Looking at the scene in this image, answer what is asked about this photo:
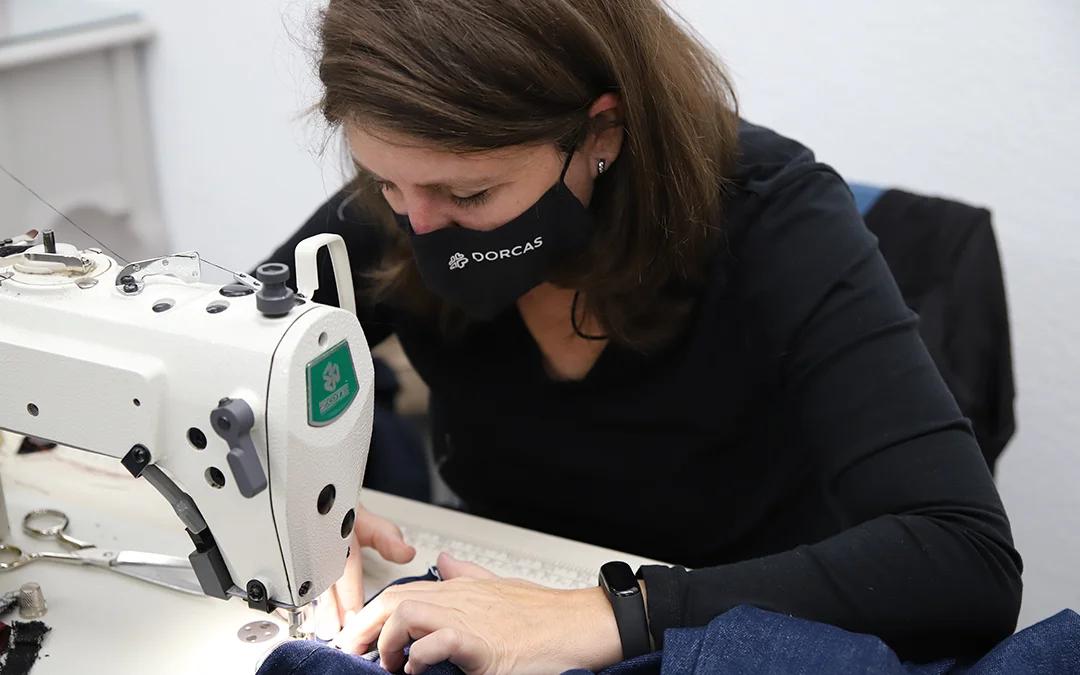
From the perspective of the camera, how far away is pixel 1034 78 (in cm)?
213

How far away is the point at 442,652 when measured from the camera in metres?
0.97

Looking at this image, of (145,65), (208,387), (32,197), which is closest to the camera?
(208,387)

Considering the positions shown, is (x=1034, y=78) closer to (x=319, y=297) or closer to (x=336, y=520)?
(x=319, y=297)

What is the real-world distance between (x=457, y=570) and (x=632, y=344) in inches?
14.8

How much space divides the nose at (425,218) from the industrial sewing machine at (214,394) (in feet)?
0.46

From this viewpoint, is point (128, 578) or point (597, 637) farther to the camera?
point (128, 578)

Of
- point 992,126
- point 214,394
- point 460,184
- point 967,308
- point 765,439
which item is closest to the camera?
point 214,394

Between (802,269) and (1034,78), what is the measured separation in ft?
3.84

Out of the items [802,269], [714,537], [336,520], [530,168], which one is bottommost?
[714,537]

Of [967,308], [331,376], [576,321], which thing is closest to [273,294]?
[331,376]

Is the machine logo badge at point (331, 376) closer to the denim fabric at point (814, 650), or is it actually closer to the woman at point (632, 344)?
the woman at point (632, 344)

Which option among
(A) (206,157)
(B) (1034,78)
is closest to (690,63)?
(B) (1034,78)

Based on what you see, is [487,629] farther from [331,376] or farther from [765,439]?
[765,439]

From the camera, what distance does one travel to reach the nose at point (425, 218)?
3.76 feet
